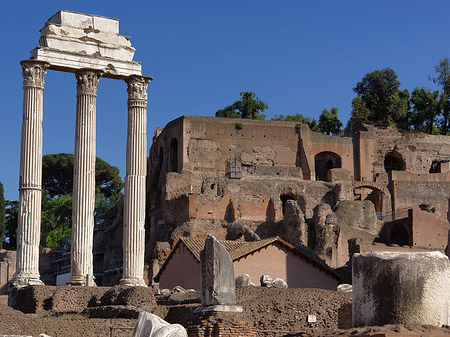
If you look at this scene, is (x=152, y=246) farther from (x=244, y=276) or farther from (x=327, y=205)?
(x=244, y=276)

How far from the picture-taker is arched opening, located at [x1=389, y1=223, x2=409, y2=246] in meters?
51.3

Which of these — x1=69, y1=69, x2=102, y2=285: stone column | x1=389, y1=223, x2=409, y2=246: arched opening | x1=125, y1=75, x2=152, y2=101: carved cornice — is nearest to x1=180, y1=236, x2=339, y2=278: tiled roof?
x1=69, y1=69, x2=102, y2=285: stone column

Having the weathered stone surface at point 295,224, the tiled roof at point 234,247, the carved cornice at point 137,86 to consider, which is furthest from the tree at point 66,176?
the carved cornice at point 137,86

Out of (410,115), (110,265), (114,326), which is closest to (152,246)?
(110,265)

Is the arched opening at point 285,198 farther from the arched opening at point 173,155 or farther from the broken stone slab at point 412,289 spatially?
the broken stone slab at point 412,289

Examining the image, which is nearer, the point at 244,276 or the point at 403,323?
the point at 403,323

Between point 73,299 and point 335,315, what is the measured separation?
19.4 feet

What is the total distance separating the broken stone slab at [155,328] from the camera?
33.0 ft

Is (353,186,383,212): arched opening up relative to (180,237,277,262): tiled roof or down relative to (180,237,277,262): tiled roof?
up

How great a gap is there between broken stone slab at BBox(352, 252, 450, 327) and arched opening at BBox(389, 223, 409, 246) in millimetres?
42403

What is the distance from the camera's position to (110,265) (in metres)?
52.9

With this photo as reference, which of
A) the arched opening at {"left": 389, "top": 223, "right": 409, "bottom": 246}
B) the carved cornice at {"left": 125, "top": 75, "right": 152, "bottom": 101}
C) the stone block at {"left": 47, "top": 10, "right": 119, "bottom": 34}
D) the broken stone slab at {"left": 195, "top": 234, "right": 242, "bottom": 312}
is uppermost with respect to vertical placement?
the stone block at {"left": 47, "top": 10, "right": 119, "bottom": 34}

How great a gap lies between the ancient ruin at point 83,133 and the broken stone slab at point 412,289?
15.5 m

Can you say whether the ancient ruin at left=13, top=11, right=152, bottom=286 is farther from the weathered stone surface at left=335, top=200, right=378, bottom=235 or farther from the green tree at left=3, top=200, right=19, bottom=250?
the green tree at left=3, top=200, right=19, bottom=250
